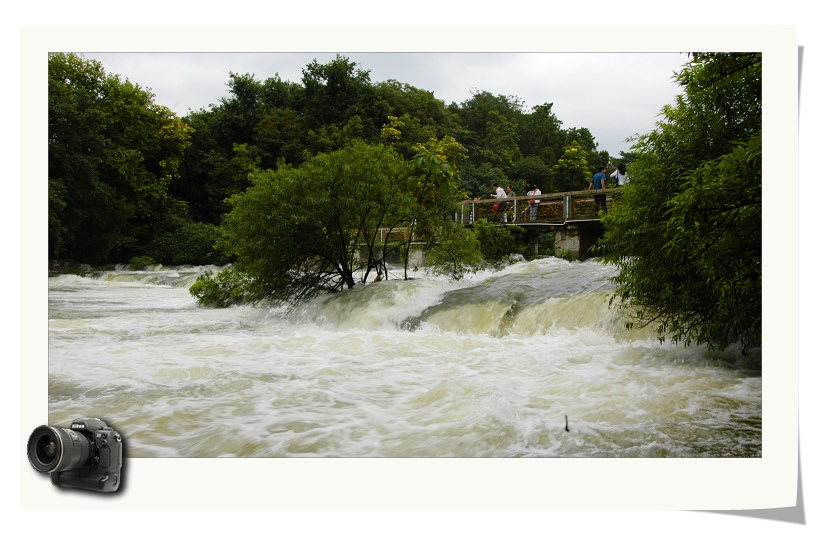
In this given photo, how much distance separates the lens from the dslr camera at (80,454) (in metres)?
2.46

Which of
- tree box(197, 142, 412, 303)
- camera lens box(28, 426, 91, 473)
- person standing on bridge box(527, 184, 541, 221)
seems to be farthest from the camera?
tree box(197, 142, 412, 303)

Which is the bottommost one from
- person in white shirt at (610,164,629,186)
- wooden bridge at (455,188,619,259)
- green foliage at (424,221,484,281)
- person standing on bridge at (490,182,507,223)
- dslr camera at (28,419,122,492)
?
dslr camera at (28,419,122,492)

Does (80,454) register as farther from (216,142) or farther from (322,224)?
(322,224)

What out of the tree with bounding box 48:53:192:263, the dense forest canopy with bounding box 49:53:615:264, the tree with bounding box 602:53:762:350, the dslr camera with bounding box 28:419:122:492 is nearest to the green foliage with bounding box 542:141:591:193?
the dense forest canopy with bounding box 49:53:615:264

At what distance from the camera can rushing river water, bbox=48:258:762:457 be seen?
2.80 metres

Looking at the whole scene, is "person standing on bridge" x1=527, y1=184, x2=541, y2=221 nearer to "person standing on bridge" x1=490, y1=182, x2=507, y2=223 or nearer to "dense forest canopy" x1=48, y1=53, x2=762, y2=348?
"dense forest canopy" x1=48, y1=53, x2=762, y2=348

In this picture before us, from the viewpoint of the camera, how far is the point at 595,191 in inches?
151

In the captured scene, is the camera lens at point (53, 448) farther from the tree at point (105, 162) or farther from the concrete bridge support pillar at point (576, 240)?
the concrete bridge support pillar at point (576, 240)

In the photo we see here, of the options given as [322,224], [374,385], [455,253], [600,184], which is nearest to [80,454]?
[374,385]

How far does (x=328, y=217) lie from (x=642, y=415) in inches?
130

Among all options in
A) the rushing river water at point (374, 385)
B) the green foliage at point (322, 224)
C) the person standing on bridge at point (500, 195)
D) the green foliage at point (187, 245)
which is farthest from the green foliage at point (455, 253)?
the green foliage at point (187, 245)

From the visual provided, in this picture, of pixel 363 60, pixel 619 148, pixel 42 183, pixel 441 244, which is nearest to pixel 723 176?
pixel 619 148

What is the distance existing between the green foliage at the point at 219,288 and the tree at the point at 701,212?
2.60 meters
